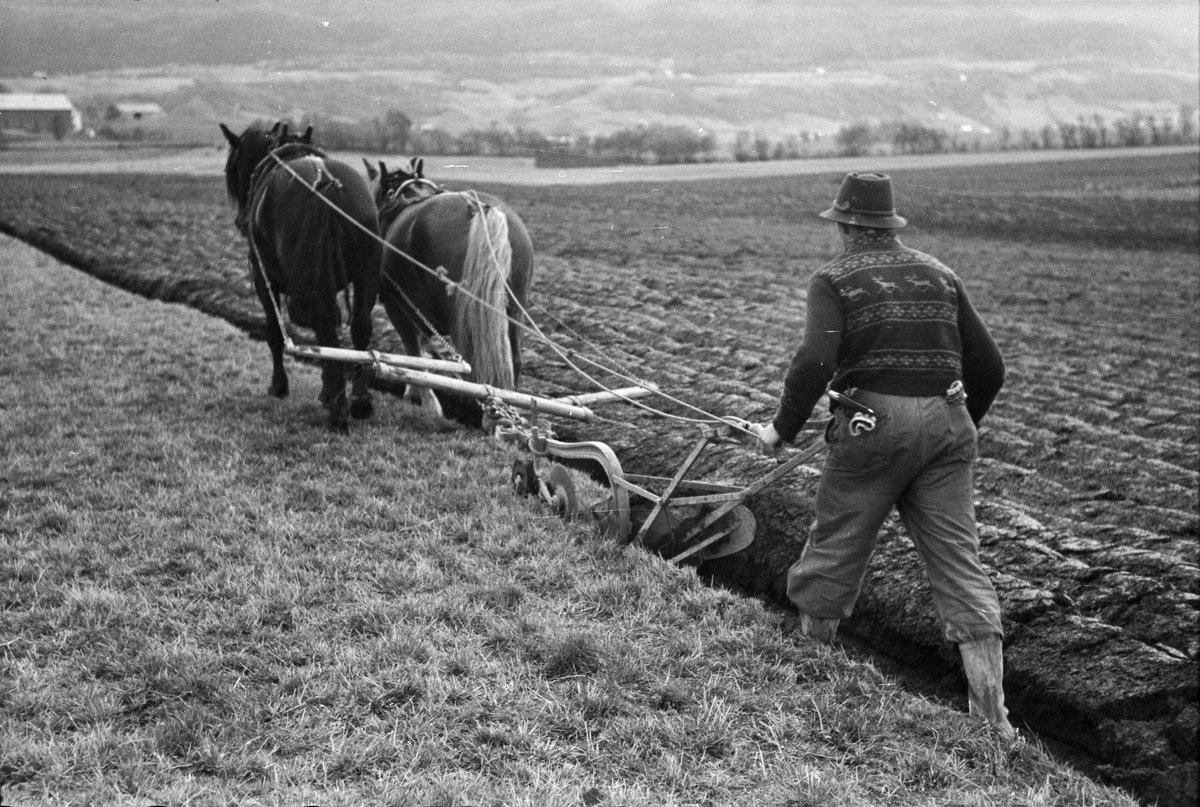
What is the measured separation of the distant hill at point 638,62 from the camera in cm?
7050

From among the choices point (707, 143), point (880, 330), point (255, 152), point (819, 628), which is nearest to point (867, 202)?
point (880, 330)

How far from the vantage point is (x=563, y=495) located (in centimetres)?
626

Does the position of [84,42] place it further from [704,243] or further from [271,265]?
[271,265]

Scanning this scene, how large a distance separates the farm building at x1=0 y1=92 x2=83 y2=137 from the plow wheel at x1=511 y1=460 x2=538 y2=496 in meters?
45.3

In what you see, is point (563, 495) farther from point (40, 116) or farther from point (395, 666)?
point (40, 116)

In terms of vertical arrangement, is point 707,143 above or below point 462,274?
above

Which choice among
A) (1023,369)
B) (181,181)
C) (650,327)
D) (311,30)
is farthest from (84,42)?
(311,30)

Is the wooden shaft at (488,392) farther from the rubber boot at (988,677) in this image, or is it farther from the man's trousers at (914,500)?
the rubber boot at (988,677)

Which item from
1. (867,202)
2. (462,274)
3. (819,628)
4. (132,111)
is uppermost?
(132,111)

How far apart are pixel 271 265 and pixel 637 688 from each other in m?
5.67

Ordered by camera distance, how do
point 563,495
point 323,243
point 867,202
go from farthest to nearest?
1. point 323,243
2. point 563,495
3. point 867,202

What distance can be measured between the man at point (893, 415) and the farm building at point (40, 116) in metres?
47.7

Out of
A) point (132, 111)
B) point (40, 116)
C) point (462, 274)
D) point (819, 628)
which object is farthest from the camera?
point (132, 111)

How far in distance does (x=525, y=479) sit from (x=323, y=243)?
102 inches
